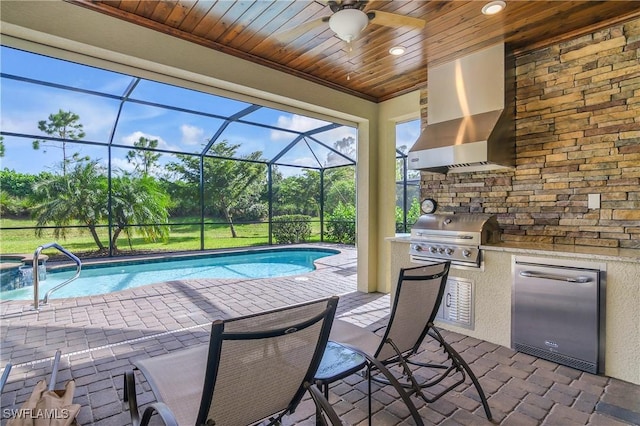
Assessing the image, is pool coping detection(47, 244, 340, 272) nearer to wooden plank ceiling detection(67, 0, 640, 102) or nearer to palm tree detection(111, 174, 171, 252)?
palm tree detection(111, 174, 171, 252)

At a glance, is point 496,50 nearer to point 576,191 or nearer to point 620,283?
point 576,191

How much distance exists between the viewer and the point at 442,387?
7.71 ft

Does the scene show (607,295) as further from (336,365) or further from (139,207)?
(139,207)

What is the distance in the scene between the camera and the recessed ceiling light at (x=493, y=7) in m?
2.58

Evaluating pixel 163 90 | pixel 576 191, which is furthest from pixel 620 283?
pixel 163 90

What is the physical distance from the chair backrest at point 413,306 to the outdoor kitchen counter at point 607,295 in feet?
4.41

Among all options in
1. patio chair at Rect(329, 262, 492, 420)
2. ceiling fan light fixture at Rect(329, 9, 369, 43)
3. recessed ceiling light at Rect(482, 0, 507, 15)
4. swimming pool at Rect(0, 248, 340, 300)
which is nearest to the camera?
patio chair at Rect(329, 262, 492, 420)

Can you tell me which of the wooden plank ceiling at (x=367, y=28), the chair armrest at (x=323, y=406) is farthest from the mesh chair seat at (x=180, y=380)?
the wooden plank ceiling at (x=367, y=28)

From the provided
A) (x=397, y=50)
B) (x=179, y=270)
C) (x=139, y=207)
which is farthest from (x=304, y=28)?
(x=139, y=207)

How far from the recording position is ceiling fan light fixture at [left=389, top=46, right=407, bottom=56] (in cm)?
333

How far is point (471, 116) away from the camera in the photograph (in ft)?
11.6

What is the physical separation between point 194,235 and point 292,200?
3624 millimetres

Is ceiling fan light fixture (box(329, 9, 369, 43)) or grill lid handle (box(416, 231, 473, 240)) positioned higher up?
ceiling fan light fixture (box(329, 9, 369, 43))

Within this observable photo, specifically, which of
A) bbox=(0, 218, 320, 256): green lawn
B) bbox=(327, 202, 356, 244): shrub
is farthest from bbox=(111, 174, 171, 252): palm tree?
bbox=(327, 202, 356, 244): shrub
